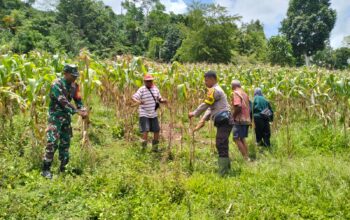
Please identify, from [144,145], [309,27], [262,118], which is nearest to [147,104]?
[144,145]

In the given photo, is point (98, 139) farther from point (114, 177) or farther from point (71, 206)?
point (71, 206)

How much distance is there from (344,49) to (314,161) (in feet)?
105

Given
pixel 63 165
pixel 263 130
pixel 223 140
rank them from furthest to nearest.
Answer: pixel 263 130, pixel 223 140, pixel 63 165

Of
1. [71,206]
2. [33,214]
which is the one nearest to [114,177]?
[71,206]

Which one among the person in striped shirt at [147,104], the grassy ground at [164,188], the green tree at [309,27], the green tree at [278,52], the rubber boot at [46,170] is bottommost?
the grassy ground at [164,188]

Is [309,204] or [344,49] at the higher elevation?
[344,49]

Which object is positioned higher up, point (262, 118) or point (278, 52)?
point (278, 52)

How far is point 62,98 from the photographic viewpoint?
15.6ft

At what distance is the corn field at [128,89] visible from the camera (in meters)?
5.41

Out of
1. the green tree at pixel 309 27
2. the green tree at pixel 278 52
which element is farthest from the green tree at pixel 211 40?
the green tree at pixel 309 27

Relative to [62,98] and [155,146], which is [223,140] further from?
[62,98]

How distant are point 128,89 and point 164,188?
2.90 m

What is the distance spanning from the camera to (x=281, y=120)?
25.8ft

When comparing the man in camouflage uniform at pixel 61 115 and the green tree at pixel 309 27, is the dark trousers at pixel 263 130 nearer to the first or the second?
the man in camouflage uniform at pixel 61 115
